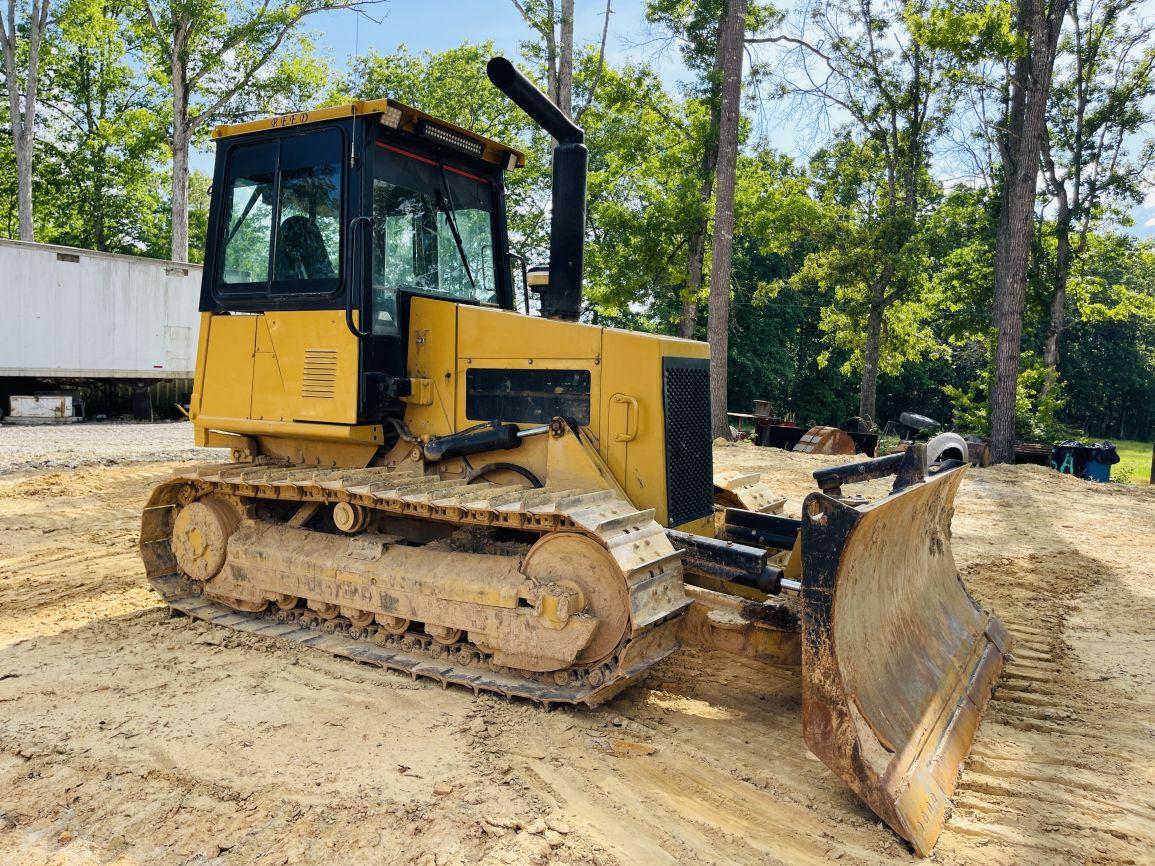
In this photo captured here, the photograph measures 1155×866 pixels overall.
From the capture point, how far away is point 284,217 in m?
5.47

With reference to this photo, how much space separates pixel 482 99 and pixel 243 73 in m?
9.23

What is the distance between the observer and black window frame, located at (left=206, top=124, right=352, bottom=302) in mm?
5152

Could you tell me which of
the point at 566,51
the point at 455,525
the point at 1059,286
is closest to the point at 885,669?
the point at 455,525

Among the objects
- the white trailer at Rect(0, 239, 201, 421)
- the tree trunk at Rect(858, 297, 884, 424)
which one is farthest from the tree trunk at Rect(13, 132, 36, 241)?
the tree trunk at Rect(858, 297, 884, 424)

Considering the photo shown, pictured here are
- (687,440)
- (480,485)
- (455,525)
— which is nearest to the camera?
(480,485)

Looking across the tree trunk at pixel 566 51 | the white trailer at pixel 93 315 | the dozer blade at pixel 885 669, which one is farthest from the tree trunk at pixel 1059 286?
the white trailer at pixel 93 315

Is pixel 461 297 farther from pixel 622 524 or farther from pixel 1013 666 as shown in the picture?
pixel 1013 666

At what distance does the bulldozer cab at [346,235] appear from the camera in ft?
16.8

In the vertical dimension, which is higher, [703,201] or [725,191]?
[703,201]

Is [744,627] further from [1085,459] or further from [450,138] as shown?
[1085,459]

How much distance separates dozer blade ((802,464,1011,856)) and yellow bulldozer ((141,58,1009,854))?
15 millimetres

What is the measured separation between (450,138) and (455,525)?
99.4 inches

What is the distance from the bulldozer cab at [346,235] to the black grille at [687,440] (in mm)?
1698

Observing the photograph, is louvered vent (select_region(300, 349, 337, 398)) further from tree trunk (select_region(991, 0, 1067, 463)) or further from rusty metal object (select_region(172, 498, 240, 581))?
tree trunk (select_region(991, 0, 1067, 463))
